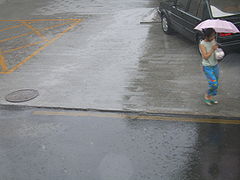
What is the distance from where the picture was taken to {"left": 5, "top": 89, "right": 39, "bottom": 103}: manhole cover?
23.3ft

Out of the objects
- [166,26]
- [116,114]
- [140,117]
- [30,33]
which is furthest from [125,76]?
[30,33]

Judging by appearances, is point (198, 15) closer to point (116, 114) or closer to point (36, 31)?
point (116, 114)

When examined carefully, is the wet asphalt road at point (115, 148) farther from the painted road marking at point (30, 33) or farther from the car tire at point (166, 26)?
the car tire at point (166, 26)

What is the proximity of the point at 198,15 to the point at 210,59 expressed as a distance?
3.07 m

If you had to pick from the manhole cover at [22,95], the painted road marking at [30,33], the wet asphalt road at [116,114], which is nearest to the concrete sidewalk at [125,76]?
the wet asphalt road at [116,114]

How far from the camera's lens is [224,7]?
797 cm

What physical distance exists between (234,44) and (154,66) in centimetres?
223

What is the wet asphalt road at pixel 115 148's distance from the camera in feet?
14.8

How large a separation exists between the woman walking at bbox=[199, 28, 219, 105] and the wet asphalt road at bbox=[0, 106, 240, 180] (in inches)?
29.2

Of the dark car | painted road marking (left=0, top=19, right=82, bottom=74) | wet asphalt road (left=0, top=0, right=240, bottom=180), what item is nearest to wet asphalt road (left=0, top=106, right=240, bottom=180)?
wet asphalt road (left=0, top=0, right=240, bottom=180)

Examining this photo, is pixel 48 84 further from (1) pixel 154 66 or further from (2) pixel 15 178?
(2) pixel 15 178

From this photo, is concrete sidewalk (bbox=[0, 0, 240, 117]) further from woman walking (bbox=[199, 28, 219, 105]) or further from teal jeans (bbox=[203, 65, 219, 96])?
teal jeans (bbox=[203, 65, 219, 96])

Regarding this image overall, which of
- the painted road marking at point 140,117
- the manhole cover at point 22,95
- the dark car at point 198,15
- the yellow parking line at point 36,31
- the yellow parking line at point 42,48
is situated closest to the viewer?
the painted road marking at point 140,117

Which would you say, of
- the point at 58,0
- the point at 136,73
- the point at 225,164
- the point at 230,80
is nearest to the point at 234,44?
the point at 230,80
